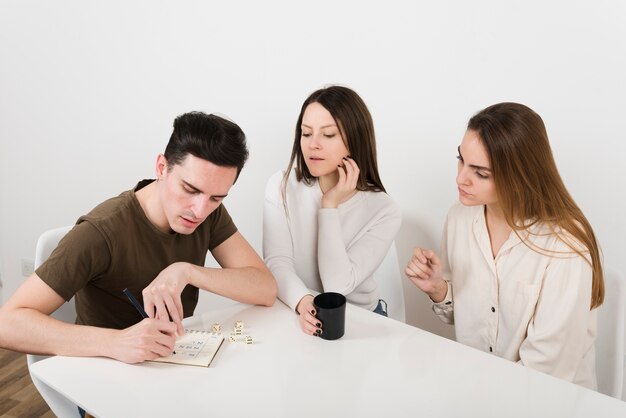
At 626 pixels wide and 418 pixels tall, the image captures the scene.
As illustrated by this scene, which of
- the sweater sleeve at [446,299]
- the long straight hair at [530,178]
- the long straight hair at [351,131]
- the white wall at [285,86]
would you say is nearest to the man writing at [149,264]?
the long straight hair at [351,131]

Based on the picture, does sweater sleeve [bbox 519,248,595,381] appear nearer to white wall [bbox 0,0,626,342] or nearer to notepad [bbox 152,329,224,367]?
white wall [bbox 0,0,626,342]

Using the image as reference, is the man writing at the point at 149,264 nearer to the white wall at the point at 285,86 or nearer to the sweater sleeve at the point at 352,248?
the sweater sleeve at the point at 352,248

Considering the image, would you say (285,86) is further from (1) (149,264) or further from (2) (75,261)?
(2) (75,261)

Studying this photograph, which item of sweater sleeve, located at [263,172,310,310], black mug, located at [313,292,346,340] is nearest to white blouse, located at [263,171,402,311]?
sweater sleeve, located at [263,172,310,310]

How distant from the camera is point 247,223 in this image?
2.58 metres

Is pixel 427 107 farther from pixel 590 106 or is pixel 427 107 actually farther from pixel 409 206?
pixel 590 106

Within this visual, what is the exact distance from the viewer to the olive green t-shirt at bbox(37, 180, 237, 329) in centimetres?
126

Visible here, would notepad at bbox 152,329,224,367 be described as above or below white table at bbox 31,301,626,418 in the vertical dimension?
above

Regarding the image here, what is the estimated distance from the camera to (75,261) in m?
1.26

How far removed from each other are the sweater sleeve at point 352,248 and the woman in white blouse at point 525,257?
222 millimetres

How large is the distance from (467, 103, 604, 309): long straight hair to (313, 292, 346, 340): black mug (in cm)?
54

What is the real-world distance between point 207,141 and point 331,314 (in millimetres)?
518

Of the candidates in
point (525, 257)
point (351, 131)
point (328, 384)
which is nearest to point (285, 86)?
point (351, 131)

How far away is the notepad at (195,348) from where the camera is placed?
3.77 feet
